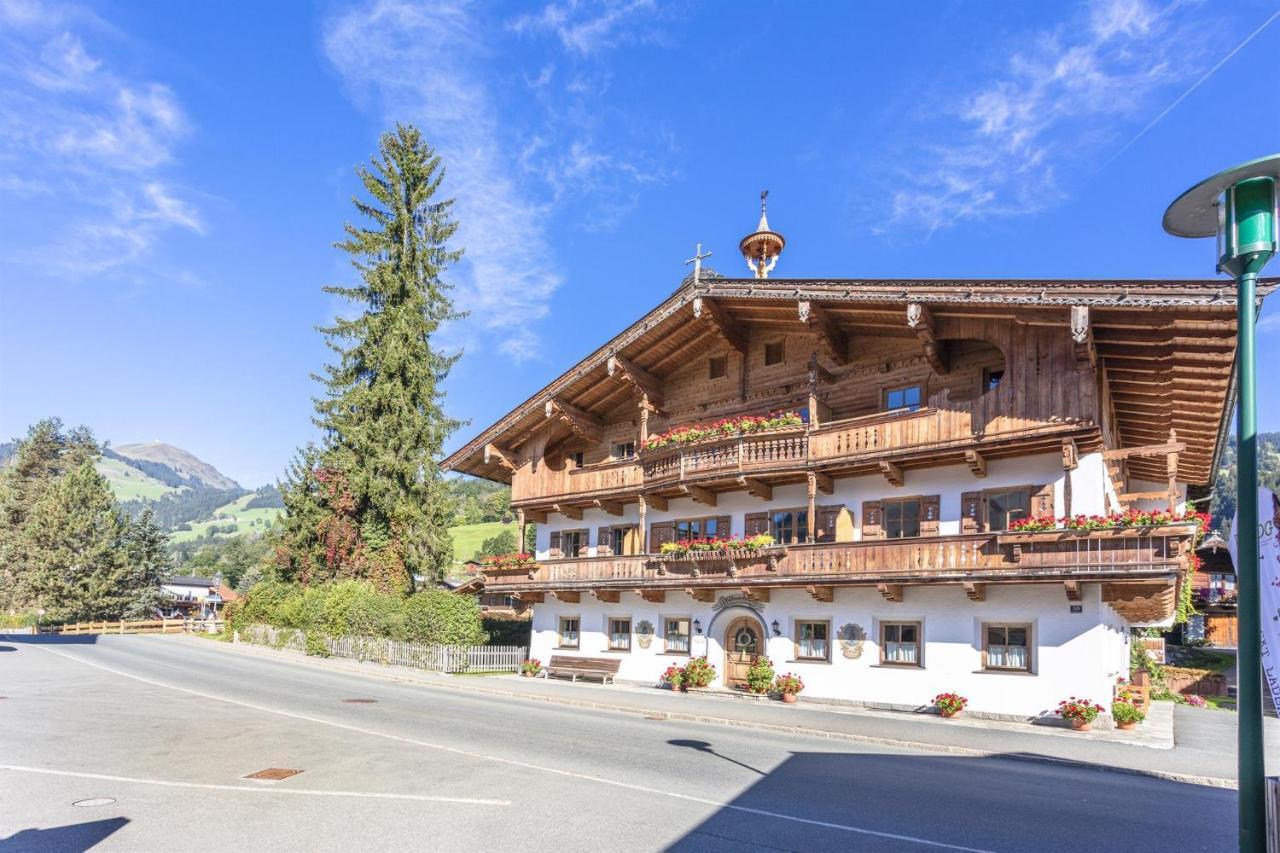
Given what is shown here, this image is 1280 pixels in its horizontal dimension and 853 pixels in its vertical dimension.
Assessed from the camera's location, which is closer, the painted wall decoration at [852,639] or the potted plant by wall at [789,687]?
the painted wall decoration at [852,639]

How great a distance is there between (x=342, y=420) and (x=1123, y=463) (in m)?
36.0

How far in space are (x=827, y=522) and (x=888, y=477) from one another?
2752 mm

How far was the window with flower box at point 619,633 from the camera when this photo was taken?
29.0 meters

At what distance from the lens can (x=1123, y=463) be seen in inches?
1008

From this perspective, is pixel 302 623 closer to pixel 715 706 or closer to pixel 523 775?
pixel 715 706

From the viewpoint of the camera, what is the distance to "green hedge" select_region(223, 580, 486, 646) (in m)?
31.8

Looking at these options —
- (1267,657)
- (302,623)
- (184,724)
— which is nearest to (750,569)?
(184,724)

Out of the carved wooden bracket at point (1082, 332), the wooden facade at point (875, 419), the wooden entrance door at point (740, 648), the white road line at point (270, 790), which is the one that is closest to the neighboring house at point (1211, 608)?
the wooden facade at point (875, 419)

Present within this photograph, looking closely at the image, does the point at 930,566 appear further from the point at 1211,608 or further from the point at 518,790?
the point at 1211,608

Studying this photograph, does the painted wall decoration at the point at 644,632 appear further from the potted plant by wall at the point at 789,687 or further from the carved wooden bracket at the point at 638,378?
the carved wooden bracket at the point at 638,378

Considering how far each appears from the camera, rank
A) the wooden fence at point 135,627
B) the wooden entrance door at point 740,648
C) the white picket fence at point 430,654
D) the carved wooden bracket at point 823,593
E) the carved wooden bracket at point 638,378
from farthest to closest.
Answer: the wooden fence at point 135,627
the white picket fence at point 430,654
the carved wooden bracket at point 638,378
the wooden entrance door at point 740,648
the carved wooden bracket at point 823,593

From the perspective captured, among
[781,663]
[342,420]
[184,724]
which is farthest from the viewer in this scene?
[342,420]

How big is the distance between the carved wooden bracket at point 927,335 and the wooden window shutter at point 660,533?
10.6 meters

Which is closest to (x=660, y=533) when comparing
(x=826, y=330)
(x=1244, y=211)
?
(x=826, y=330)
